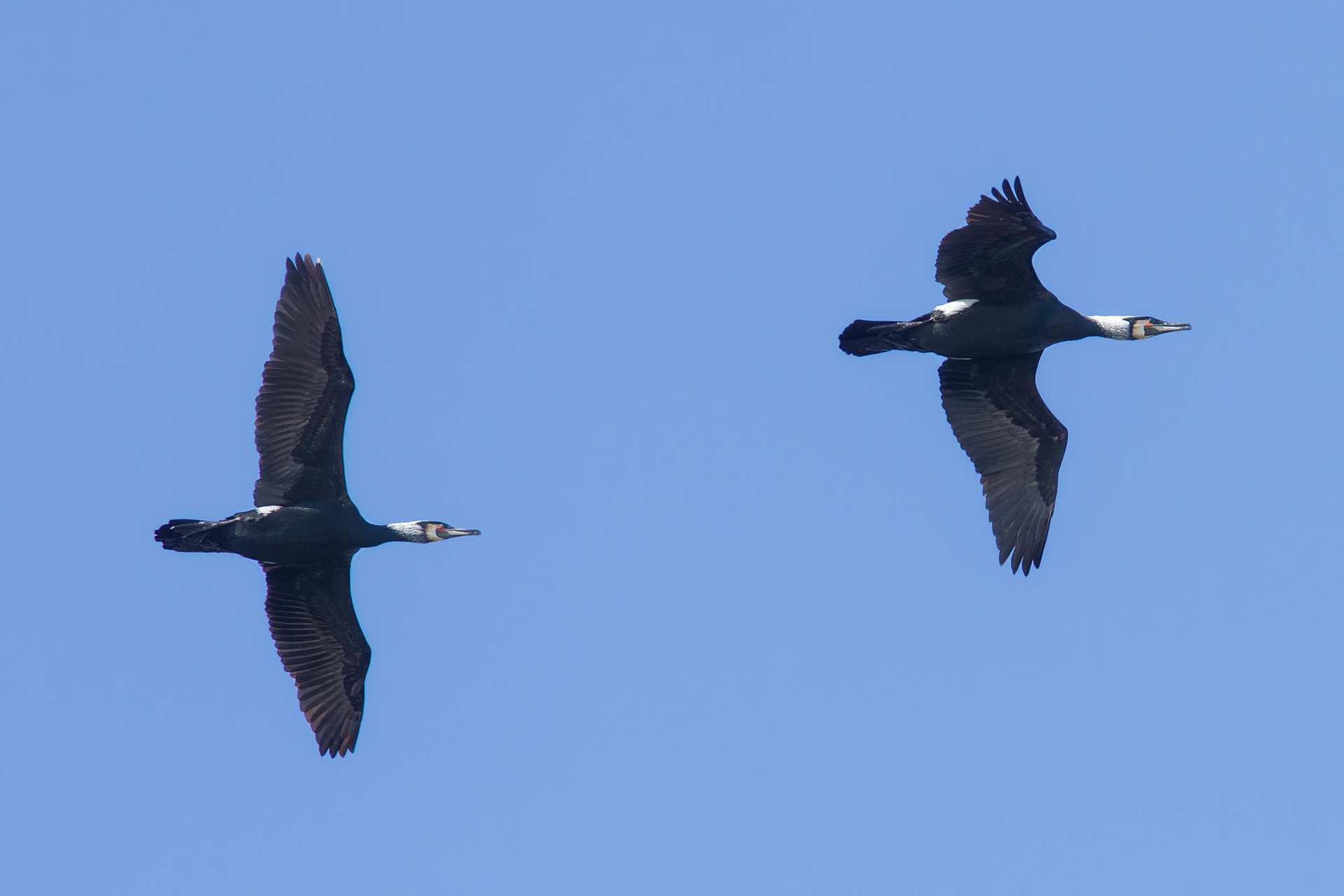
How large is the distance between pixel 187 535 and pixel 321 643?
2025 millimetres

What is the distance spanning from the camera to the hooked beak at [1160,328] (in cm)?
2086

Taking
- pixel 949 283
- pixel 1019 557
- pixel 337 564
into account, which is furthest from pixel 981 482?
pixel 337 564

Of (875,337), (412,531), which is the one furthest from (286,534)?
(875,337)

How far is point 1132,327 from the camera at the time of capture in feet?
68.2

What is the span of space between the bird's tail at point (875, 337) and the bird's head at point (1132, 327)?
2186 millimetres

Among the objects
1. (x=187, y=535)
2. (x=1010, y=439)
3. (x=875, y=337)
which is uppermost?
(x=875, y=337)

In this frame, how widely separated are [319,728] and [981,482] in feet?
24.7

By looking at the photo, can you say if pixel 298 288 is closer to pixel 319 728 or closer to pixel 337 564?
pixel 337 564

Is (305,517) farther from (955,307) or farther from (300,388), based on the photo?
(955,307)

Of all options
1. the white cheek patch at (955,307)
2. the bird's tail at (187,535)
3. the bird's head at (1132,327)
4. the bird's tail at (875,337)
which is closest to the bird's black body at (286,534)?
the bird's tail at (187,535)

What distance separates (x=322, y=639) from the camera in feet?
64.5

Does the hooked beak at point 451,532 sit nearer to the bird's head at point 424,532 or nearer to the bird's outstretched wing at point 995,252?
the bird's head at point 424,532

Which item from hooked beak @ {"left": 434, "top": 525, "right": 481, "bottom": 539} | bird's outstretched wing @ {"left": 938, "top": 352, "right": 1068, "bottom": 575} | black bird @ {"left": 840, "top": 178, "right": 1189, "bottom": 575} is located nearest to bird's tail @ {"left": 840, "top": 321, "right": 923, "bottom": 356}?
black bird @ {"left": 840, "top": 178, "right": 1189, "bottom": 575}

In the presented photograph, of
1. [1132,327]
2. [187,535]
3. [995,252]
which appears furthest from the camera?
[1132,327]
